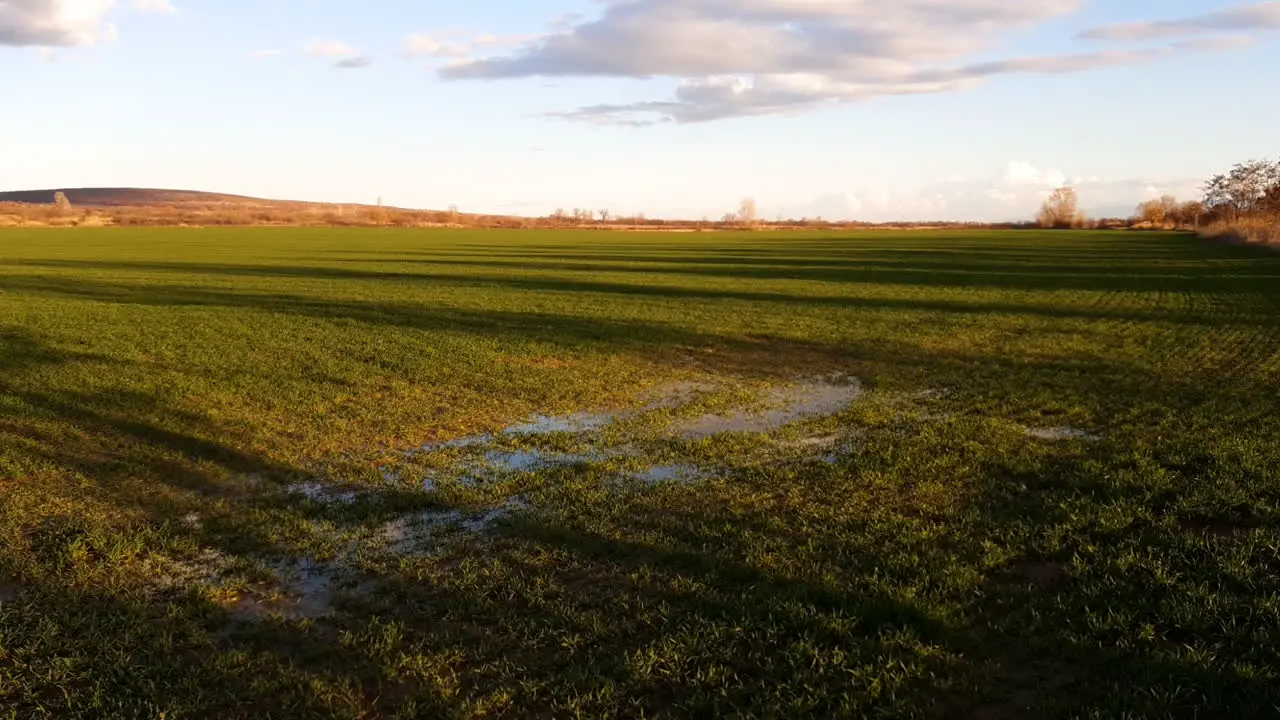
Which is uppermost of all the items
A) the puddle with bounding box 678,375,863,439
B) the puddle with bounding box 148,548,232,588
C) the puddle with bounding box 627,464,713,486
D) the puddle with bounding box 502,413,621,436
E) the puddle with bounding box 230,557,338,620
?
the puddle with bounding box 678,375,863,439

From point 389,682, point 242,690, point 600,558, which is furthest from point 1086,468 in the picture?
point 242,690

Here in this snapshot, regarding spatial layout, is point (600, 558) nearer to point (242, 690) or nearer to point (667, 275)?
point (242, 690)

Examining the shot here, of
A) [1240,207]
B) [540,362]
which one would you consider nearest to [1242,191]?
[1240,207]

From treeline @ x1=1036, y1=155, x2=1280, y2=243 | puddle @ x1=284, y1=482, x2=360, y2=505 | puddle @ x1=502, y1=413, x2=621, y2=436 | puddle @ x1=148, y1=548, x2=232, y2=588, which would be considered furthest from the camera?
treeline @ x1=1036, y1=155, x2=1280, y2=243

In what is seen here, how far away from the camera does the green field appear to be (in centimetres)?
534

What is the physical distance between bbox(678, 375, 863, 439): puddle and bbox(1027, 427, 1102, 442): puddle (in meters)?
2.98

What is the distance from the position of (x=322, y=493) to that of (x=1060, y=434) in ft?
31.3

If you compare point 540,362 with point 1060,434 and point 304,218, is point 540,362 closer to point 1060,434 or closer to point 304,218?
point 1060,434

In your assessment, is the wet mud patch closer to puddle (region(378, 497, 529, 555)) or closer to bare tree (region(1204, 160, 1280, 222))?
puddle (region(378, 497, 529, 555))

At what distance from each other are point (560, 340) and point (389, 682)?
1545cm

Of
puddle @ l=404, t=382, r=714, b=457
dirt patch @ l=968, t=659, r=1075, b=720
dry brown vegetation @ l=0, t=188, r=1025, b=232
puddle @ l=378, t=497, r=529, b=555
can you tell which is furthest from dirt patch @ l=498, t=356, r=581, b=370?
dry brown vegetation @ l=0, t=188, r=1025, b=232

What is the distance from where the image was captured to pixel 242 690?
17.4ft

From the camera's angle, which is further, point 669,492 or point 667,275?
point 667,275

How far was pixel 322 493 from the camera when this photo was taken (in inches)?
373
